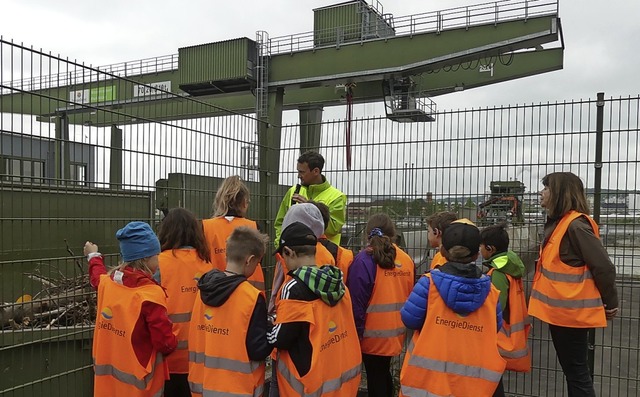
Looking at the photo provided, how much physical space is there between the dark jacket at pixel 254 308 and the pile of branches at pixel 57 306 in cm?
144

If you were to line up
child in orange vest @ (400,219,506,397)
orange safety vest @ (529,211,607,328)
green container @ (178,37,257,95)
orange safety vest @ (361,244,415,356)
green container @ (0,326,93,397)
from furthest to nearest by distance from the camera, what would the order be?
green container @ (178,37,257,95), orange safety vest @ (361,244,415,356), orange safety vest @ (529,211,607,328), green container @ (0,326,93,397), child in orange vest @ (400,219,506,397)

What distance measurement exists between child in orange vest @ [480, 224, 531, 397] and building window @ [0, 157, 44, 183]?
11.2 ft

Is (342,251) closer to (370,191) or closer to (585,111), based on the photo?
(370,191)

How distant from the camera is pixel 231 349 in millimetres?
2676

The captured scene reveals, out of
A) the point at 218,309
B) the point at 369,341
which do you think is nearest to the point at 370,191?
the point at 369,341

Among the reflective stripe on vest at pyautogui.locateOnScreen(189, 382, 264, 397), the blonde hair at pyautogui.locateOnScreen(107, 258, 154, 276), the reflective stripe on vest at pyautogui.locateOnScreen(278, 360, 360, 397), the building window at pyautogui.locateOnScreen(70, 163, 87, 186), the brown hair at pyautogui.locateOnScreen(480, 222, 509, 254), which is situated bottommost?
the reflective stripe on vest at pyautogui.locateOnScreen(189, 382, 264, 397)

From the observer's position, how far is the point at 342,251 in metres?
4.08

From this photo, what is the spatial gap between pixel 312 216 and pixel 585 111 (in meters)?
2.95

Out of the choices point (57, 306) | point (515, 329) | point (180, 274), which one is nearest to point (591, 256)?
point (515, 329)

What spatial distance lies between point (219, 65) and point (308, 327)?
10.8 m

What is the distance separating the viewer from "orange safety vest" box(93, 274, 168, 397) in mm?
2828

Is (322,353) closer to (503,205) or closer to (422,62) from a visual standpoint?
(503,205)

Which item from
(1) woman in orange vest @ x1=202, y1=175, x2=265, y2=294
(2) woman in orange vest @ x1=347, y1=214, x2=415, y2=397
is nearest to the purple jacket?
(2) woman in orange vest @ x1=347, y1=214, x2=415, y2=397

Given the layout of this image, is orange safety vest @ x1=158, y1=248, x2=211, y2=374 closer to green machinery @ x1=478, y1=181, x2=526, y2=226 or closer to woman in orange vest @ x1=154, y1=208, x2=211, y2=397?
woman in orange vest @ x1=154, y1=208, x2=211, y2=397
